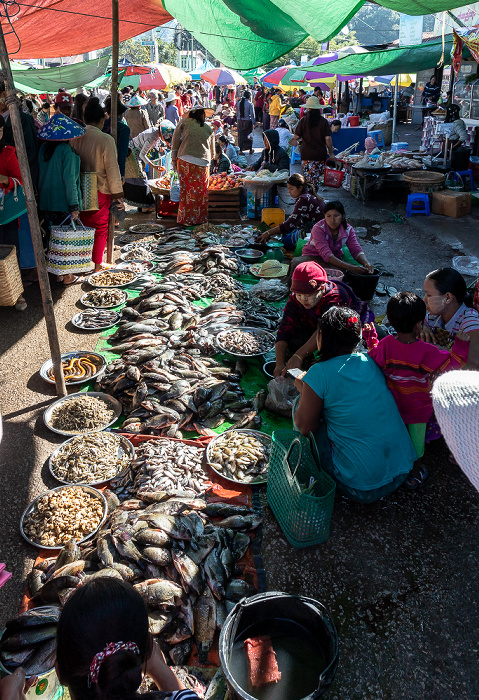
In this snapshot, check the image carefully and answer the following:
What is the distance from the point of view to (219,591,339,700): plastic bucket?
2115 millimetres

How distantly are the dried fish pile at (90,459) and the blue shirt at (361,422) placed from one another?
149cm

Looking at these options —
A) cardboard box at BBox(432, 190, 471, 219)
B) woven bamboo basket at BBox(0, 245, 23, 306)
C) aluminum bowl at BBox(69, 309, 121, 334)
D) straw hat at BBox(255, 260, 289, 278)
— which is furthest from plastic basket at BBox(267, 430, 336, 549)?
cardboard box at BBox(432, 190, 471, 219)

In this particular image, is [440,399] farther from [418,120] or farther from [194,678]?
[418,120]

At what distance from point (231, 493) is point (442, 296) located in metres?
1.87

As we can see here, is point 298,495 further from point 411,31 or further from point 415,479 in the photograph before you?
point 411,31

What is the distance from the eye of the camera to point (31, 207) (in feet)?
12.2

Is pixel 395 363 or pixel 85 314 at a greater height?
pixel 395 363

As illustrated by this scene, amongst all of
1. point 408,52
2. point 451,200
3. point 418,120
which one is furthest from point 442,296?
point 418,120

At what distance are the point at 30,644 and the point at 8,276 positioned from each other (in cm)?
368

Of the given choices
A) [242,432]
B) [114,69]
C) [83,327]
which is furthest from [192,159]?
[242,432]

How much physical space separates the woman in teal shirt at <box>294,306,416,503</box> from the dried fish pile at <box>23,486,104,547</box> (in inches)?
51.9

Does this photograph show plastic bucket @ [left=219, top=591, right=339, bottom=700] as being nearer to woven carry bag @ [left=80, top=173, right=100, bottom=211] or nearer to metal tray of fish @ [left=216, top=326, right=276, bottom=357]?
metal tray of fish @ [left=216, top=326, right=276, bottom=357]

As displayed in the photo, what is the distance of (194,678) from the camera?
2.21 m

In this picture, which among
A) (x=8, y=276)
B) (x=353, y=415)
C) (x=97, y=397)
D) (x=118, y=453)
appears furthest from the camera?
(x=8, y=276)
